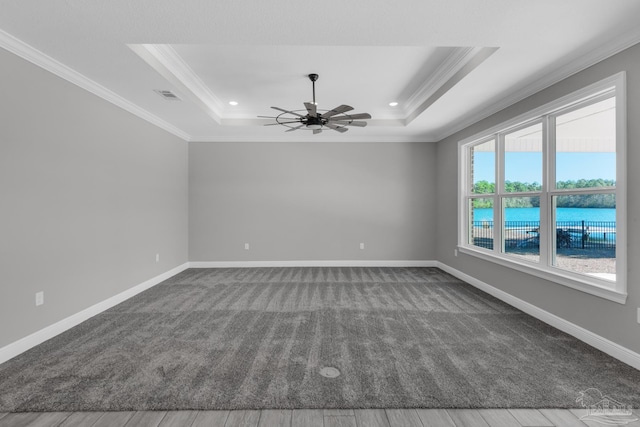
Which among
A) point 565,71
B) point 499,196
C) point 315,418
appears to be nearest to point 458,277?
point 499,196

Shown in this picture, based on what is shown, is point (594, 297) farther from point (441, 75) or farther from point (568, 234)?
point (441, 75)

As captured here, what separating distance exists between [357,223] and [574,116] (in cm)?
359

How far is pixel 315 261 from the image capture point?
18.5 feet

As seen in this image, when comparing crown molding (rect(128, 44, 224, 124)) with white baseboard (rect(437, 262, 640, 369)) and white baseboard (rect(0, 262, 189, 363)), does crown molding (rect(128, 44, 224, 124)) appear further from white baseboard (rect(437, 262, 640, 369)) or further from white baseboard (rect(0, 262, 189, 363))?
white baseboard (rect(437, 262, 640, 369))

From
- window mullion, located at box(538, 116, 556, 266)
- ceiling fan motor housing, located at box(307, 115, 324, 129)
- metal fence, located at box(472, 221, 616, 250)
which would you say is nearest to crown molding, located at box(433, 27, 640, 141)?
window mullion, located at box(538, 116, 556, 266)

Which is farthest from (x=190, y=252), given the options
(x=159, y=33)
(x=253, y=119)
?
(x=159, y=33)

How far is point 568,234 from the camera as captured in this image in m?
2.89

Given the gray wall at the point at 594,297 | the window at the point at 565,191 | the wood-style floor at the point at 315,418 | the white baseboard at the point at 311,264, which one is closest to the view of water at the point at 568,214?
the window at the point at 565,191

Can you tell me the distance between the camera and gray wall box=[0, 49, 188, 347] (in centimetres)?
232

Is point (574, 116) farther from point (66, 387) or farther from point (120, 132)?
point (120, 132)

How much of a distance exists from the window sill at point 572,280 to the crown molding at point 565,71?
1940 mm

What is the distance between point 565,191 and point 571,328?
1.34 meters

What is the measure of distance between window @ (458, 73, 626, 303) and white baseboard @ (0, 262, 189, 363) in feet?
16.2

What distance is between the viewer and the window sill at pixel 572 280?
2.30 m
